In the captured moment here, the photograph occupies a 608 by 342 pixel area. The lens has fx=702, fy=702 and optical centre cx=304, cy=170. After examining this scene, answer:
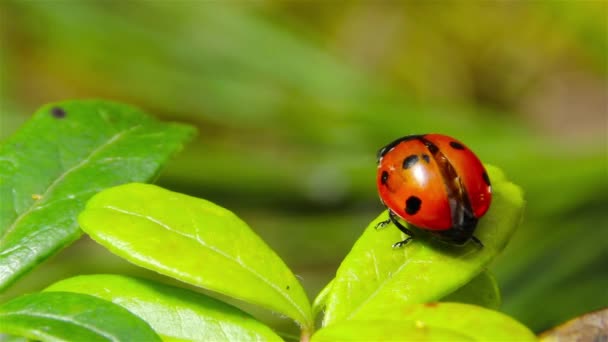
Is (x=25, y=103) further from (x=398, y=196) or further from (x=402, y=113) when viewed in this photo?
(x=398, y=196)

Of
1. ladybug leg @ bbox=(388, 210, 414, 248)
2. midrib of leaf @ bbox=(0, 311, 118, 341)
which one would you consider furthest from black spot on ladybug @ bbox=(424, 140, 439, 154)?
midrib of leaf @ bbox=(0, 311, 118, 341)

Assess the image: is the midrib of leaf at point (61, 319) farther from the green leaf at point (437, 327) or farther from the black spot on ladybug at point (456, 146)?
the black spot on ladybug at point (456, 146)

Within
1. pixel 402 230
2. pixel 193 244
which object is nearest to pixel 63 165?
pixel 193 244

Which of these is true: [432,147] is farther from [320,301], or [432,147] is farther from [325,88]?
[325,88]

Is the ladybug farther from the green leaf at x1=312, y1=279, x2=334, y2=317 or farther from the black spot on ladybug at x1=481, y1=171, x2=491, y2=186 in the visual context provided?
the green leaf at x1=312, y1=279, x2=334, y2=317

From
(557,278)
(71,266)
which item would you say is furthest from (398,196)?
(71,266)

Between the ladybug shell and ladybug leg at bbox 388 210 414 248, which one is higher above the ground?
the ladybug shell
